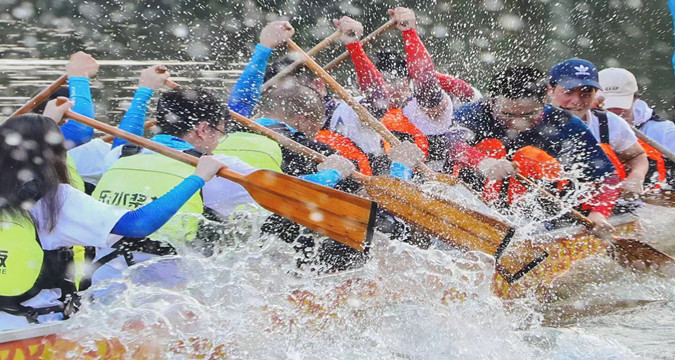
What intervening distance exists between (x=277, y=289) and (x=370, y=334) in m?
0.56

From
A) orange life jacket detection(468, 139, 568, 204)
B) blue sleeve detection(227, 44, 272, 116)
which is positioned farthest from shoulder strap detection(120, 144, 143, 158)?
orange life jacket detection(468, 139, 568, 204)

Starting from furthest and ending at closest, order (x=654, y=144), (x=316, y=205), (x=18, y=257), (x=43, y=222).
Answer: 1. (x=654, y=144)
2. (x=316, y=205)
3. (x=43, y=222)
4. (x=18, y=257)

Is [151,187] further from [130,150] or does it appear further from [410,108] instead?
[410,108]

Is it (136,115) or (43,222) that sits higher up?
(43,222)

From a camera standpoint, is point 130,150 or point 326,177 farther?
point 326,177

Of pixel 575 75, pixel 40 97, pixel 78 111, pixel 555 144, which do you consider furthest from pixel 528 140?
pixel 40 97

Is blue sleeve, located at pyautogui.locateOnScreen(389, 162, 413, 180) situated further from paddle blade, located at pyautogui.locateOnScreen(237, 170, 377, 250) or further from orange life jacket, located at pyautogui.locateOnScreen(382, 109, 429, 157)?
paddle blade, located at pyautogui.locateOnScreen(237, 170, 377, 250)

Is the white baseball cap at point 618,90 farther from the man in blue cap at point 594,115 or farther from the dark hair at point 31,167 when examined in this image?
the dark hair at point 31,167

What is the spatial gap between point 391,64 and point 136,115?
83.8 inches

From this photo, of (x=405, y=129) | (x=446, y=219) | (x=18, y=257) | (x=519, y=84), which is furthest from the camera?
(x=405, y=129)

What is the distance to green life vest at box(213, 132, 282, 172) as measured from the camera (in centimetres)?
397

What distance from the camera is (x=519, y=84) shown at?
4785 millimetres

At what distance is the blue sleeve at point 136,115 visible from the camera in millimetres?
4320

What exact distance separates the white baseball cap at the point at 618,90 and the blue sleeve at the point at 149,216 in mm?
4021
